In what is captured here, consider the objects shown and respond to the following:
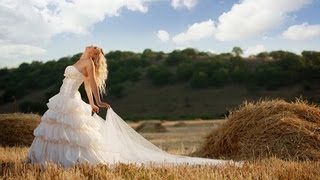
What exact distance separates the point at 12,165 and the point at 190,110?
57.5 metres

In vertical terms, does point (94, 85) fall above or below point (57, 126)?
above

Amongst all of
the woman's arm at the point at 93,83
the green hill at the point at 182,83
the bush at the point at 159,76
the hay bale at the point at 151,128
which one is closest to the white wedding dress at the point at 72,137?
the woman's arm at the point at 93,83

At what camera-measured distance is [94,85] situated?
350 inches

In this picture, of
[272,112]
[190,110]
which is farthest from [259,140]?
[190,110]

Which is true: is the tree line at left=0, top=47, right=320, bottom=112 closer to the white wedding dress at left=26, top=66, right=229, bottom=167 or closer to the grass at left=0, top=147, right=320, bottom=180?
the white wedding dress at left=26, top=66, right=229, bottom=167

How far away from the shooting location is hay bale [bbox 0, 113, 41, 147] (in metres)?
14.2

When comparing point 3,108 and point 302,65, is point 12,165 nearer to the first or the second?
point 3,108

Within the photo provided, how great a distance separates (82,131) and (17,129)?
6.24 meters

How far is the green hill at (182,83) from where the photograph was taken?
65.6m

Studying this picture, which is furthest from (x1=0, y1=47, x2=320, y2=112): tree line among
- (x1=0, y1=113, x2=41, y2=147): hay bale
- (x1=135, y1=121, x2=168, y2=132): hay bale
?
(x1=0, y1=113, x2=41, y2=147): hay bale

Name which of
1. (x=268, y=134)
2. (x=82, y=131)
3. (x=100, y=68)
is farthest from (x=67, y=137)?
(x=268, y=134)

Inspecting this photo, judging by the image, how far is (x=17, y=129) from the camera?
14344 millimetres

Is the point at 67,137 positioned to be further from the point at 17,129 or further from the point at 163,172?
the point at 17,129

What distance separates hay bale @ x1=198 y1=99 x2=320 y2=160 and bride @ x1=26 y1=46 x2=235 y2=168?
5.35 ft
